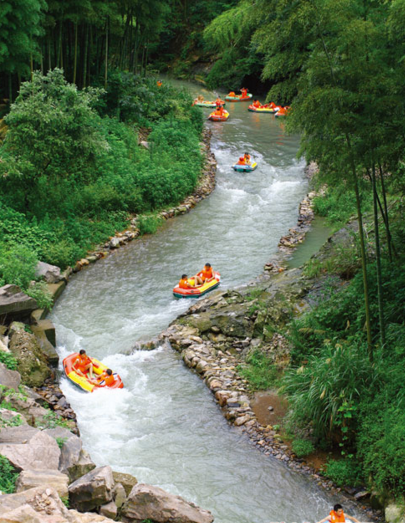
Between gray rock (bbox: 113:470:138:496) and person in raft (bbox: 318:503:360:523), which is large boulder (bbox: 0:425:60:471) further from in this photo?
person in raft (bbox: 318:503:360:523)

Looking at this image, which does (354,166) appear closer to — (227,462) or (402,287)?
(402,287)

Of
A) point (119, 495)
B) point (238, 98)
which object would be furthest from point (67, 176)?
point (238, 98)

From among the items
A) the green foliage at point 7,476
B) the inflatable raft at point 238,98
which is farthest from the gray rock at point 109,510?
the inflatable raft at point 238,98

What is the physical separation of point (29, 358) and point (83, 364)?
1.08 m

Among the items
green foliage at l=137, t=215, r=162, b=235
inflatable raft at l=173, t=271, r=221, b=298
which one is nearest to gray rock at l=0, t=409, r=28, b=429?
inflatable raft at l=173, t=271, r=221, b=298

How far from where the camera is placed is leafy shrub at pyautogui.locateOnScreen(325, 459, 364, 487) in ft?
28.7

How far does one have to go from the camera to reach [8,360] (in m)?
10.8

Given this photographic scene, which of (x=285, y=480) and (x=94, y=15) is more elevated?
(x=94, y=15)

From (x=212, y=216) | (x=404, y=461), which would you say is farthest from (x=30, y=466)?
(x=212, y=216)

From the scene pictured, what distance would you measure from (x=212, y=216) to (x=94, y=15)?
28.0 feet

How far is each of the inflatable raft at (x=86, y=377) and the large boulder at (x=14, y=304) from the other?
4.69ft

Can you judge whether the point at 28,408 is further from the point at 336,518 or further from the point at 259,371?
the point at 336,518

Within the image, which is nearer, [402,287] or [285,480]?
[285,480]

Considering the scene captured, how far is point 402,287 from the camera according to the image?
428 inches
